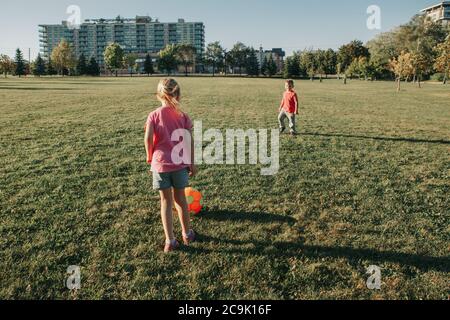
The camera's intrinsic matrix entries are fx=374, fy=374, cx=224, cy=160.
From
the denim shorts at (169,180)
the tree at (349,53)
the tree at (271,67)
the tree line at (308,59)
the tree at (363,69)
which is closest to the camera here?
the denim shorts at (169,180)

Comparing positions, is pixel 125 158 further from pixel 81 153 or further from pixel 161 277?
pixel 161 277

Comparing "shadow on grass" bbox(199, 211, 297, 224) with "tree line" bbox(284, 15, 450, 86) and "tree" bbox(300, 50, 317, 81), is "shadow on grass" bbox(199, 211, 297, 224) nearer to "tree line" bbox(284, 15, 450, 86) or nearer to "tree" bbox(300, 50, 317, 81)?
"tree line" bbox(284, 15, 450, 86)

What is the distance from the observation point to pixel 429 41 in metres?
82.2

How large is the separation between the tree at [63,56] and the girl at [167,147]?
3976 inches

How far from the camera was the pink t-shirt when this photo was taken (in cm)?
429

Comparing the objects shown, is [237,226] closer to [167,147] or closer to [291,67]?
[167,147]

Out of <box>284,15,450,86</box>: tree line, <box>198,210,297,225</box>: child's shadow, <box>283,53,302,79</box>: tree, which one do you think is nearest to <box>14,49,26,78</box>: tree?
<box>283,53,302,79</box>: tree

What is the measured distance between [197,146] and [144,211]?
192 inches

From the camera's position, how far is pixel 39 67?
96250 mm

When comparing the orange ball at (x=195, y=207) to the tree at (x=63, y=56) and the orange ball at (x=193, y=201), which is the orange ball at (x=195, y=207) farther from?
the tree at (x=63, y=56)

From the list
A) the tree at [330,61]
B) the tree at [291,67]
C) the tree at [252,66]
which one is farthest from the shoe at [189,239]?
the tree at [252,66]

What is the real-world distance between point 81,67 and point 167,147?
4151 inches

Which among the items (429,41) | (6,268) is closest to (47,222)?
(6,268)

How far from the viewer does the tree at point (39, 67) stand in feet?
313
